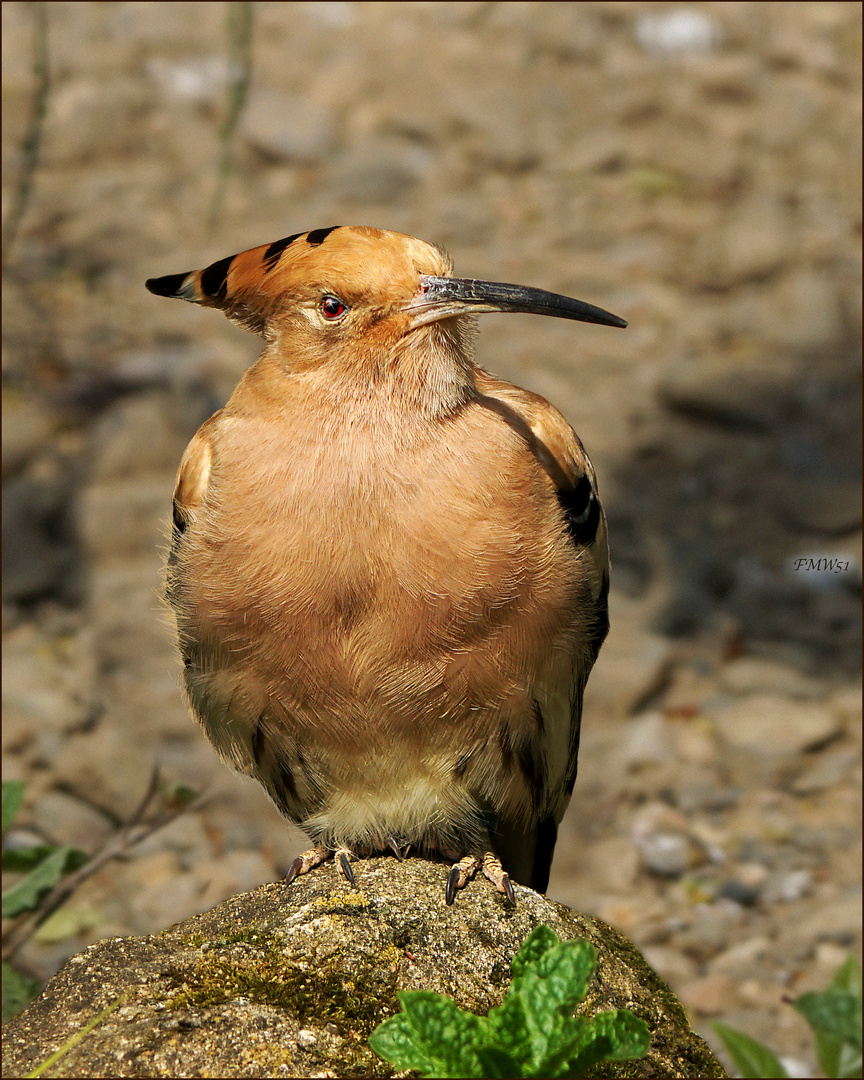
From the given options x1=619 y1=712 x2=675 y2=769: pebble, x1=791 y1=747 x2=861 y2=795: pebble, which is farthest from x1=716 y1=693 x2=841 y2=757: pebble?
x1=619 y1=712 x2=675 y2=769: pebble

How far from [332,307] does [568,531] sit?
113 cm

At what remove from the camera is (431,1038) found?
253 centimetres

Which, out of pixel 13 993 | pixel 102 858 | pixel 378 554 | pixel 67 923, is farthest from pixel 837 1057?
pixel 67 923

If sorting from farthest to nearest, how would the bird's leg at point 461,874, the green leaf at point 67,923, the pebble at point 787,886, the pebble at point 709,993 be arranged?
1. the pebble at point 787,886
2. the green leaf at point 67,923
3. the pebble at point 709,993
4. the bird's leg at point 461,874

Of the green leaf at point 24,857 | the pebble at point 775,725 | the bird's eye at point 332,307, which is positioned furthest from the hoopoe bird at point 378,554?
the pebble at point 775,725

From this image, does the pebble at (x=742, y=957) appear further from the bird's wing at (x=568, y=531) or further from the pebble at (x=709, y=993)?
the bird's wing at (x=568, y=531)

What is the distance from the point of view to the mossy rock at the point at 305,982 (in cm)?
262

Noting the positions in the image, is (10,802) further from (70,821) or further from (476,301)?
(476,301)

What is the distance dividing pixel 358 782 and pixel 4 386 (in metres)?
6.88

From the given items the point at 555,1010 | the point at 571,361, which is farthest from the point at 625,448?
the point at 555,1010

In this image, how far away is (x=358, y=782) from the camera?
155 inches

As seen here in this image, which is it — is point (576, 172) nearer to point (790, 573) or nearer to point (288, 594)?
point (790, 573)

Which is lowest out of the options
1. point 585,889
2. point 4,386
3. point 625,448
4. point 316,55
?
point 585,889

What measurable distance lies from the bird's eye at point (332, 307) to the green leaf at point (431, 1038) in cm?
205
